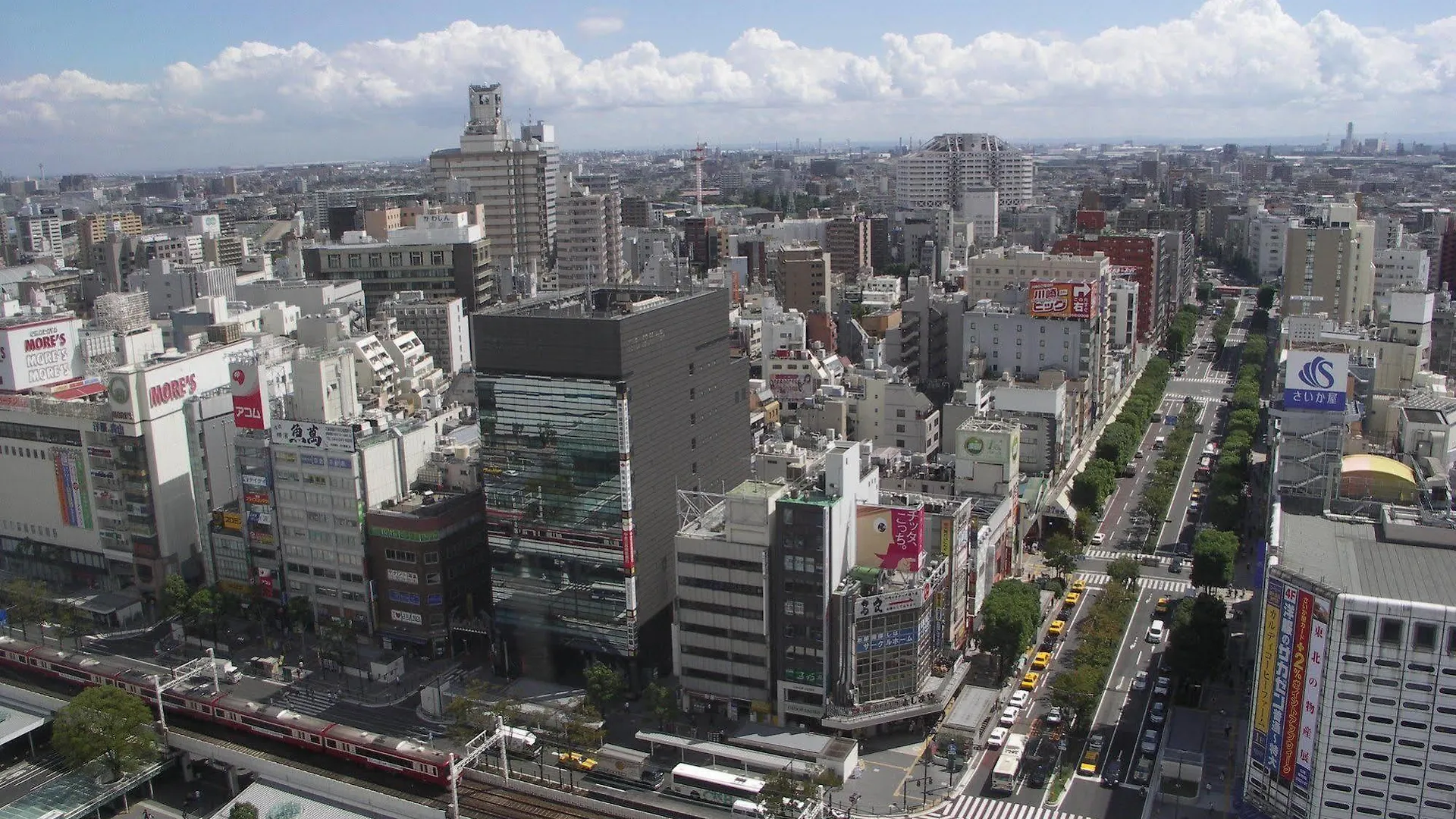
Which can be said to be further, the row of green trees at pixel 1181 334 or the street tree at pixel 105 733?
the row of green trees at pixel 1181 334

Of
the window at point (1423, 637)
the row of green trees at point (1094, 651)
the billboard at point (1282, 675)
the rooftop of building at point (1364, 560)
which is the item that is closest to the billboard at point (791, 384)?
the row of green trees at point (1094, 651)

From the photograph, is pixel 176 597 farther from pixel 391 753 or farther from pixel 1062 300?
pixel 1062 300

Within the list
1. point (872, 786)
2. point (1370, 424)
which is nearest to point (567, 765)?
point (872, 786)

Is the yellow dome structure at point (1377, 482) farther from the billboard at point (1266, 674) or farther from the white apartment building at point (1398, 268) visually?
the white apartment building at point (1398, 268)

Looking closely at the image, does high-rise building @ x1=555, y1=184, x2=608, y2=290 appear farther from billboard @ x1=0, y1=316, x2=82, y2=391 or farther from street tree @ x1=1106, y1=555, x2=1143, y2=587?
street tree @ x1=1106, y1=555, x2=1143, y2=587

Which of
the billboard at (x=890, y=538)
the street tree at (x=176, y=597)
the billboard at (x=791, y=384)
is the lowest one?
the street tree at (x=176, y=597)

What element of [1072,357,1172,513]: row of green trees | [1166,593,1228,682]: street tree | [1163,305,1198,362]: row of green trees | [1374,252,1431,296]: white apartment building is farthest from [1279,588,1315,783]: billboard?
[1374,252,1431,296]: white apartment building
